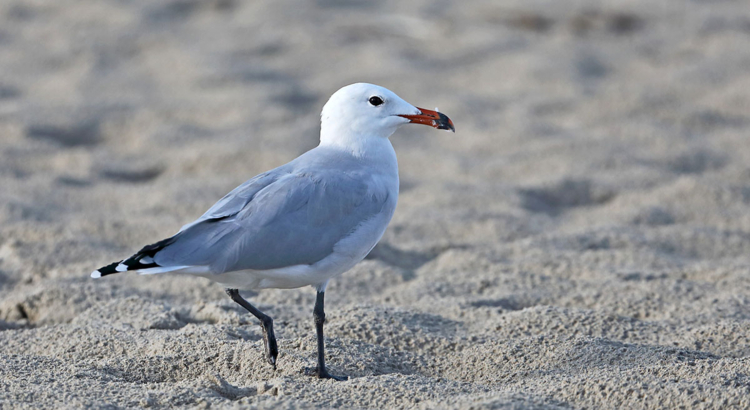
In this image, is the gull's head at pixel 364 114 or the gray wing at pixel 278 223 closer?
the gray wing at pixel 278 223

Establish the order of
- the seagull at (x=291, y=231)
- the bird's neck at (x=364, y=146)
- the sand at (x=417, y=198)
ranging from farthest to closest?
the bird's neck at (x=364, y=146), the sand at (x=417, y=198), the seagull at (x=291, y=231)

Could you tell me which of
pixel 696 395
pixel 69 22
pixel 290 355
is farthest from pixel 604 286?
pixel 69 22

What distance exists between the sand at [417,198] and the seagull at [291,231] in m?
0.31

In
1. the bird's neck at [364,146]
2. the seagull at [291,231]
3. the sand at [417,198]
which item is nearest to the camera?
the seagull at [291,231]

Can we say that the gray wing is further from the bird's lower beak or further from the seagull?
the bird's lower beak

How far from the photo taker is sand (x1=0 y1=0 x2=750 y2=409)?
9.38 feet

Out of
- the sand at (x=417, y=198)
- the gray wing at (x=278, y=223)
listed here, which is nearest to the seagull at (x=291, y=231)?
the gray wing at (x=278, y=223)

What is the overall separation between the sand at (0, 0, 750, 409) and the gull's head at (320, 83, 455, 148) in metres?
0.71

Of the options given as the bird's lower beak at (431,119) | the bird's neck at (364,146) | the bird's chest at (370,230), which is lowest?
the bird's chest at (370,230)

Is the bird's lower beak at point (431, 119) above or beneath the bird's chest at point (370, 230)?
above

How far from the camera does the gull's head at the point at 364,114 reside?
3.20 metres

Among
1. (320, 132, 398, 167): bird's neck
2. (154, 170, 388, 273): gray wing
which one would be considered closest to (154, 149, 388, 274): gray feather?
(154, 170, 388, 273): gray wing

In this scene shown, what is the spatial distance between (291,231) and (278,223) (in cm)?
5

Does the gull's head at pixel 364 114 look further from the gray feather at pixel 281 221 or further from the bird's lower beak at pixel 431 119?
the gray feather at pixel 281 221
